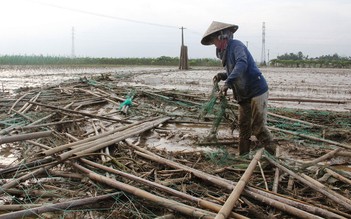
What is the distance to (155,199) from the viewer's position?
10.2 feet

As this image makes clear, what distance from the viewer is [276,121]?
23.3ft

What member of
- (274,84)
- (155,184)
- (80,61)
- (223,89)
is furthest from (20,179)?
(80,61)

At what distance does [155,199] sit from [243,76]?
91.8 inches

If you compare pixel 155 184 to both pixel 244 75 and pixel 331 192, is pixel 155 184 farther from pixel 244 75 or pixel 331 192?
pixel 244 75

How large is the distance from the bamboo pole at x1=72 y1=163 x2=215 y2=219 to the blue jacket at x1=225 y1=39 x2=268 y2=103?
199cm

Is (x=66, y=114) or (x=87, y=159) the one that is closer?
(x=87, y=159)

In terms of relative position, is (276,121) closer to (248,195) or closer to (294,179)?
(294,179)

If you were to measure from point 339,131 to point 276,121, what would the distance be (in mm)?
1190

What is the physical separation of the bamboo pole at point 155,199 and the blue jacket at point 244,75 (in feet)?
6.52

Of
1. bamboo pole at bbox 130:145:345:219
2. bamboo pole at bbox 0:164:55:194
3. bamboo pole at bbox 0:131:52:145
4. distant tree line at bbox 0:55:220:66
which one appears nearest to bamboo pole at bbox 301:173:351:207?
bamboo pole at bbox 130:145:345:219

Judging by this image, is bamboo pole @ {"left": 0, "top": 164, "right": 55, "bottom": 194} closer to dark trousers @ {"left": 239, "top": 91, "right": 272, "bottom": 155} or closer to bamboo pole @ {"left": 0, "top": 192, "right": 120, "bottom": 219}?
bamboo pole @ {"left": 0, "top": 192, "right": 120, "bottom": 219}

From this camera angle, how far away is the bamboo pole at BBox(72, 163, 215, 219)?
2855mm

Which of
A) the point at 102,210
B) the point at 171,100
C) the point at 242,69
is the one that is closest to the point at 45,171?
the point at 102,210

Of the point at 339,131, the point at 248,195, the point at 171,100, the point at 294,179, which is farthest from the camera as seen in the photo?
the point at 171,100
